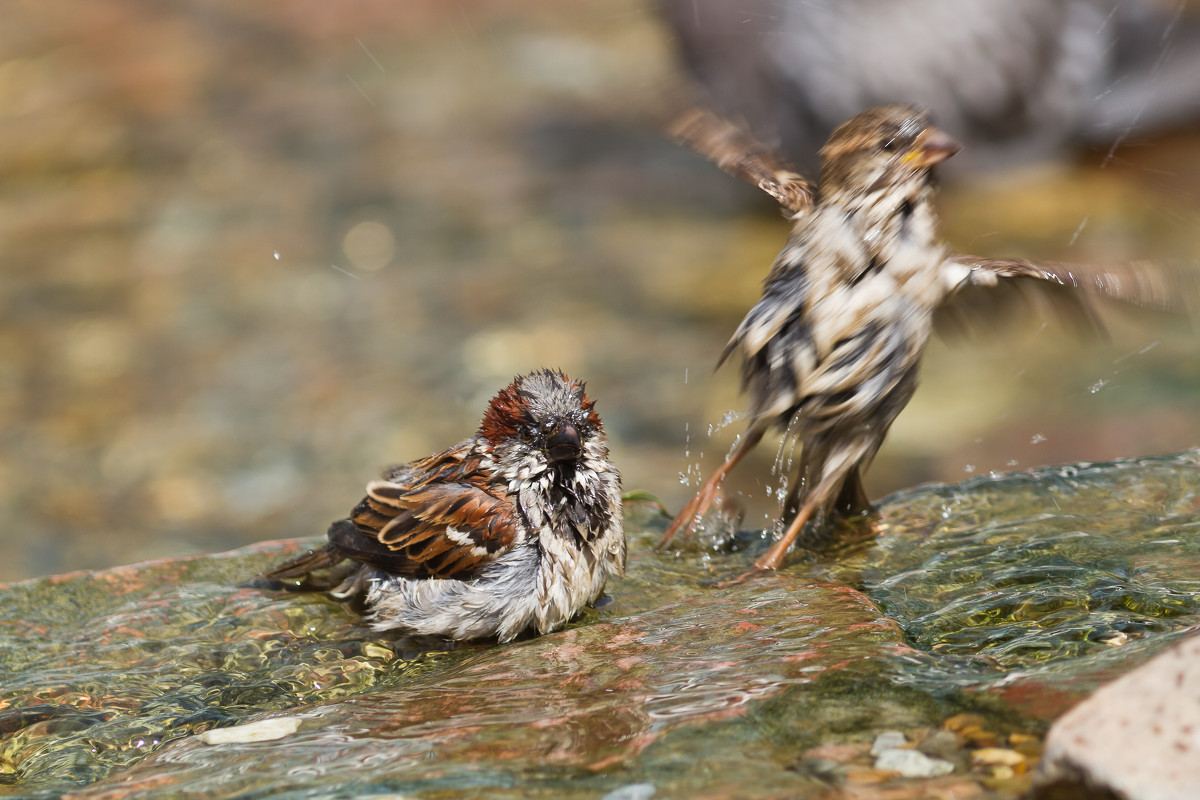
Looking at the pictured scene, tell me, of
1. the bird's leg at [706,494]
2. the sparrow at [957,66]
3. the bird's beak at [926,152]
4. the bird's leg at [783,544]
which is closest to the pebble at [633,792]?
the bird's leg at [783,544]

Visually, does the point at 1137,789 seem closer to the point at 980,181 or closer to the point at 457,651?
the point at 457,651

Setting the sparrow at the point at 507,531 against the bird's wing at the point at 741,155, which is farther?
the bird's wing at the point at 741,155

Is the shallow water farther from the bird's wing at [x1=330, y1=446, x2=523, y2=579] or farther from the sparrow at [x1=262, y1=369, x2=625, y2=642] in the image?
the bird's wing at [x1=330, y1=446, x2=523, y2=579]

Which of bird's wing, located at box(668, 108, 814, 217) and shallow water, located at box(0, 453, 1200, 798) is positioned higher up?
bird's wing, located at box(668, 108, 814, 217)

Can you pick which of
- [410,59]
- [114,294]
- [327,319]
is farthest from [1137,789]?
[410,59]

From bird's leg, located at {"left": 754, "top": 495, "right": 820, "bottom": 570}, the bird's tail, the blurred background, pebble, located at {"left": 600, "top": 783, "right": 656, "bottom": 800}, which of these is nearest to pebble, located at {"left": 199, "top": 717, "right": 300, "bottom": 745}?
pebble, located at {"left": 600, "top": 783, "right": 656, "bottom": 800}

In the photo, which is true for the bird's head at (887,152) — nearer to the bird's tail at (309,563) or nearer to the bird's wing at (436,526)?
the bird's wing at (436,526)
